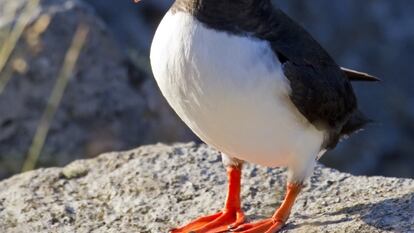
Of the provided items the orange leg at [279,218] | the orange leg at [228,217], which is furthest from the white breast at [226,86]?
the orange leg at [228,217]

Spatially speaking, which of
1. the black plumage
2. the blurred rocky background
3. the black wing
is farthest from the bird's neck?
the blurred rocky background

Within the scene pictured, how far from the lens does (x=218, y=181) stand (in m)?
7.35

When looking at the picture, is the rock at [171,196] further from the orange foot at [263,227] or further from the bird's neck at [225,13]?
the bird's neck at [225,13]

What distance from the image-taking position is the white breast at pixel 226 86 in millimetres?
6098

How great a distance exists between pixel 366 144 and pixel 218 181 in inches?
175

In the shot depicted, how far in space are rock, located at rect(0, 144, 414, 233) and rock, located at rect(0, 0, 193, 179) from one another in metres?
1.26

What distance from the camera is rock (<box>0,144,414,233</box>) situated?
21.9 ft

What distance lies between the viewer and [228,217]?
685cm

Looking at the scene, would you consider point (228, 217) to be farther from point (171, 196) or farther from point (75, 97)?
point (75, 97)

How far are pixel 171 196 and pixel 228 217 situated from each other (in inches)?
17.8

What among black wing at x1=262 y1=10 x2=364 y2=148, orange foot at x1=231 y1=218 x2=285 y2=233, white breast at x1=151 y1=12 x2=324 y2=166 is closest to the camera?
white breast at x1=151 y1=12 x2=324 y2=166

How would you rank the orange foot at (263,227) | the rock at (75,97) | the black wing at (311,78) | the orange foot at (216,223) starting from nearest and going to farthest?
the black wing at (311,78) < the orange foot at (263,227) < the orange foot at (216,223) < the rock at (75,97)

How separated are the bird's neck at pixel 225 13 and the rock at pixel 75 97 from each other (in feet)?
9.11

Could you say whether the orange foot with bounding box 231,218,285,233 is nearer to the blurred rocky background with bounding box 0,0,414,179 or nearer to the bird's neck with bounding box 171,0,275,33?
the bird's neck with bounding box 171,0,275,33
